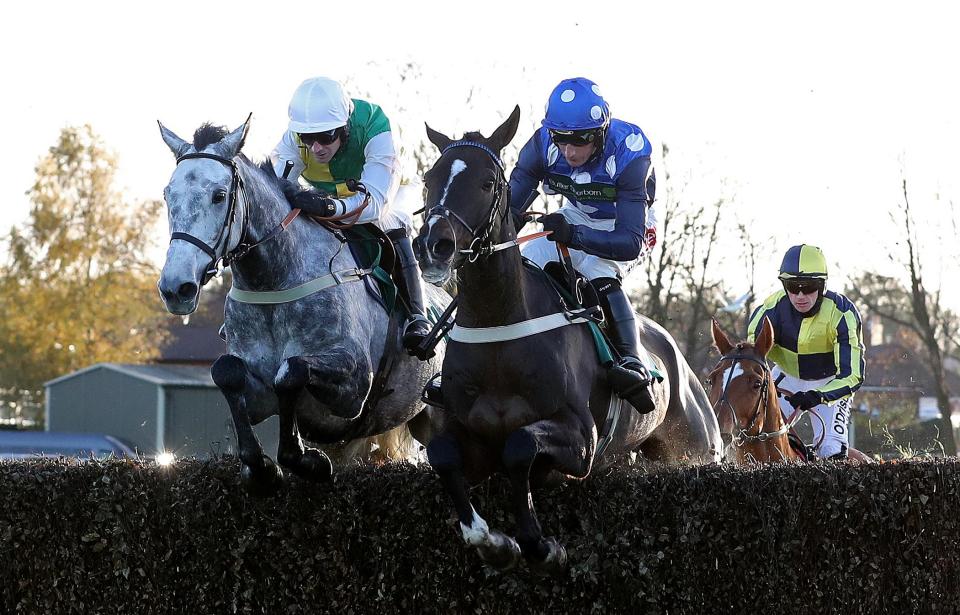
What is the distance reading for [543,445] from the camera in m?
5.26

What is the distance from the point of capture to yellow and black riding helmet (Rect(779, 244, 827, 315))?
360 inches


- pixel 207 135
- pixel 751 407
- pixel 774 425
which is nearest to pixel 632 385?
pixel 207 135

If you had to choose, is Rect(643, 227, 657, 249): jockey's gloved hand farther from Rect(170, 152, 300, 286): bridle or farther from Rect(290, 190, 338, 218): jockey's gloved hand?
Rect(170, 152, 300, 286): bridle

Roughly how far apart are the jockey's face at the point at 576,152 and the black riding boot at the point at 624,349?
0.62 m

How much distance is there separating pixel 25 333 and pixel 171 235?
30411 millimetres

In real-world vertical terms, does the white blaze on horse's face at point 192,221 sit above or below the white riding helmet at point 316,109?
below

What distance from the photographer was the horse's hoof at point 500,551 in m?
5.24

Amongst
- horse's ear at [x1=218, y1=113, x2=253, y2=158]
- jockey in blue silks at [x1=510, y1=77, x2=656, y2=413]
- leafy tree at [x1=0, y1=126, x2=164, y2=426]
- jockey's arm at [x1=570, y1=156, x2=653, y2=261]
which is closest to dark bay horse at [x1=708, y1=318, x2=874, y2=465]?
jockey in blue silks at [x1=510, y1=77, x2=656, y2=413]

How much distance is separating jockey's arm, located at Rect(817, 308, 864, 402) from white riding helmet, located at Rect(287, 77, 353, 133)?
4.19 meters

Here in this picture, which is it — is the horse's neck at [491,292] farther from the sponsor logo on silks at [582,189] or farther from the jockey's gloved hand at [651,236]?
the jockey's gloved hand at [651,236]

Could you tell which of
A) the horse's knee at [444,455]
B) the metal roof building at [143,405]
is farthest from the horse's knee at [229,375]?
the metal roof building at [143,405]

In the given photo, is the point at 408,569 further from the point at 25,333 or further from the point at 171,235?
the point at 25,333

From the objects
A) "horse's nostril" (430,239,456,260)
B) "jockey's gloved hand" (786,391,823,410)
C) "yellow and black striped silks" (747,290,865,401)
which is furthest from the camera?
"yellow and black striped silks" (747,290,865,401)

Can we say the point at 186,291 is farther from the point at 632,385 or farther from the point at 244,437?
the point at 632,385
